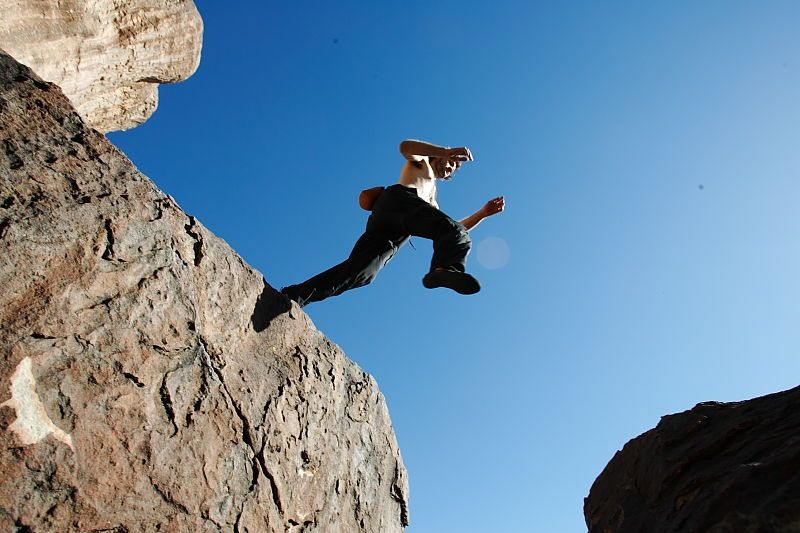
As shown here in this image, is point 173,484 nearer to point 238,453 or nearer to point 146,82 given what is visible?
point 238,453

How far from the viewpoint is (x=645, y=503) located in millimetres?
3326

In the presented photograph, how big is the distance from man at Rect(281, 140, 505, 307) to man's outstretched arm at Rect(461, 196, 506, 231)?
0.53 metres

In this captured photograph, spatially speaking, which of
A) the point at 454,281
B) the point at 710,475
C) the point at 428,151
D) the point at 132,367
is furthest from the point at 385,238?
the point at 710,475

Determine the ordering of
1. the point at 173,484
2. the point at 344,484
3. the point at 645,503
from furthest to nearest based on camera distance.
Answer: the point at 344,484, the point at 173,484, the point at 645,503

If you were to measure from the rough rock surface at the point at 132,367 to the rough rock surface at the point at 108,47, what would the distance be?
5.82 ft

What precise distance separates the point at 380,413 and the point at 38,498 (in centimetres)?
281

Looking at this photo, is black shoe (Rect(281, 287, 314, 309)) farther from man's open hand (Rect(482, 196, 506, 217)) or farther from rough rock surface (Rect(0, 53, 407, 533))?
man's open hand (Rect(482, 196, 506, 217))

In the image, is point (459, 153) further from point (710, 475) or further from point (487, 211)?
point (710, 475)

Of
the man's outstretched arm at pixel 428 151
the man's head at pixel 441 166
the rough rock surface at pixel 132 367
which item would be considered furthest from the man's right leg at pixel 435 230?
the rough rock surface at pixel 132 367

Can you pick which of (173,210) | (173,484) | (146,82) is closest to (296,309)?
(173,210)

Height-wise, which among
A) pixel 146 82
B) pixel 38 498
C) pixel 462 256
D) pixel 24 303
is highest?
pixel 146 82

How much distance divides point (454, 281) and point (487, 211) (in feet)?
6.06

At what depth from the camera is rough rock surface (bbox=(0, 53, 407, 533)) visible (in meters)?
3.23

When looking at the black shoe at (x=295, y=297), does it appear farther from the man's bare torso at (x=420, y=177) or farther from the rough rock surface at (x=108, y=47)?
the rough rock surface at (x=108, y=47)
